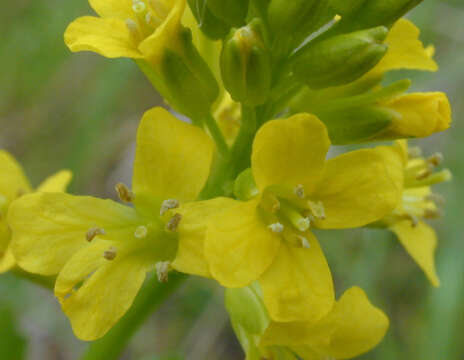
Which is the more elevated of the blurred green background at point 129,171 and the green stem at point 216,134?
the green stem at point 216,134

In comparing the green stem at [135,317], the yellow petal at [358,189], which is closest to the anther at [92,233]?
the green stem at [135,317]

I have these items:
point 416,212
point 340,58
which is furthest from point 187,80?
point 416,212

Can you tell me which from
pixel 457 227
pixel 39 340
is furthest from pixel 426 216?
pixel 39 340

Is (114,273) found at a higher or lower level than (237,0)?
lower

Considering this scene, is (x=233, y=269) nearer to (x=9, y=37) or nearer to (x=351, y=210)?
(x=351, y=210)

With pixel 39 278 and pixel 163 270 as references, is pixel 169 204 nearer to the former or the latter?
pixel 163 270

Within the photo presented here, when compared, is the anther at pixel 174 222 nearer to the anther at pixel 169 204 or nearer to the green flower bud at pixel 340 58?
the anther at pixel 169 204
